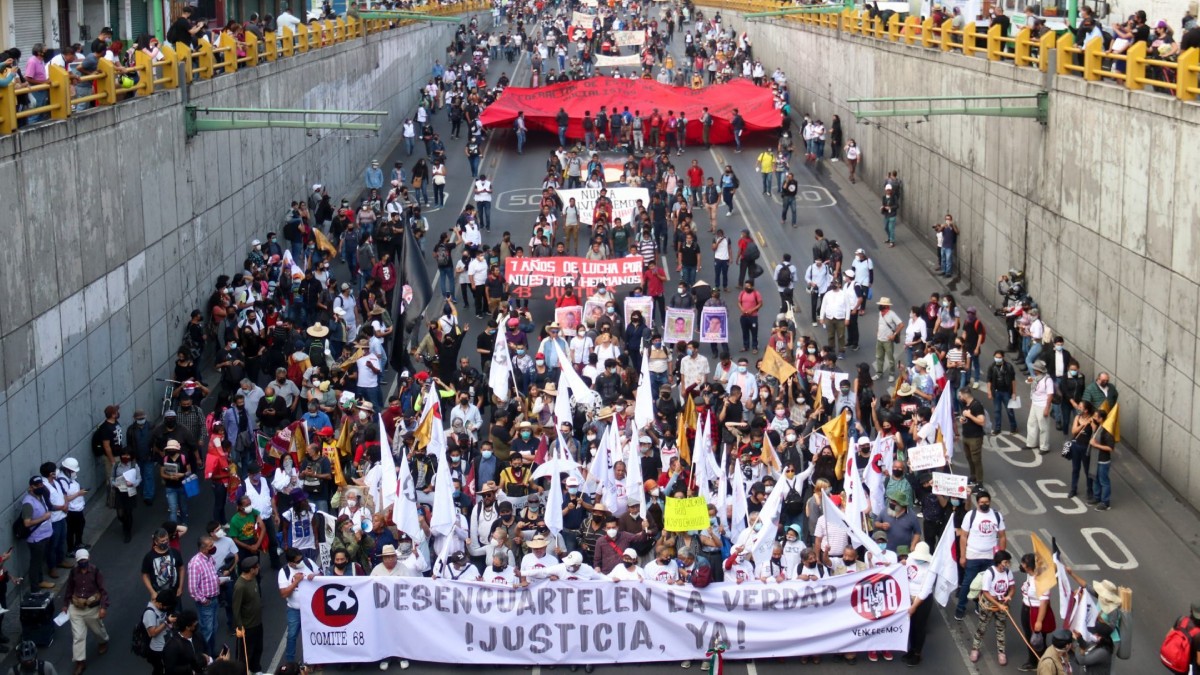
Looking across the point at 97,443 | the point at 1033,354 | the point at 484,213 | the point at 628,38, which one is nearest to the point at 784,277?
the point at 1033,354

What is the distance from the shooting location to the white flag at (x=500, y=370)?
934 inches

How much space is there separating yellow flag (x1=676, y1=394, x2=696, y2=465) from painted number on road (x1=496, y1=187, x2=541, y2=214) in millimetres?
18636

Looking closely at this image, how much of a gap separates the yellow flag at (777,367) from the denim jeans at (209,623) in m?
9.24

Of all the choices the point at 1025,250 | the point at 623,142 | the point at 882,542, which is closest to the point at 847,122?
the point at 623,142

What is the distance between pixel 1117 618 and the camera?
1463 cm

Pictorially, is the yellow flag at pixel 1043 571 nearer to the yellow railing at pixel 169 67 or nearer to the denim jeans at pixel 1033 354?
the denim jeans at pixel 1033 354

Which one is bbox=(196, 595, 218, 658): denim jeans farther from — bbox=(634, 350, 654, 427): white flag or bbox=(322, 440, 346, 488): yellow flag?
bbox=(634, 350, 654, 427): white flag

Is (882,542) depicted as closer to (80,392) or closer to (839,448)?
(839,448)

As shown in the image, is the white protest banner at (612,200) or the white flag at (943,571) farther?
the white protest banner at (612,200)

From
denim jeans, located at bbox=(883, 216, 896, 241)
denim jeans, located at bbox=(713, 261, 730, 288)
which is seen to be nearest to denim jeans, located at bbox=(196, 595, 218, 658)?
denim jeans, located at bbox=(713, 261, 730, 288)

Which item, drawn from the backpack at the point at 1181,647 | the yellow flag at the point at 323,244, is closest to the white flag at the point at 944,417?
the backpack at the point at 1181,647

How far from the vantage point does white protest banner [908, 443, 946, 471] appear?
18969mm

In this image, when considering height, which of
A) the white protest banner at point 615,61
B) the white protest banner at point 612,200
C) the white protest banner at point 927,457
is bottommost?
the white protest banner at point 927,457

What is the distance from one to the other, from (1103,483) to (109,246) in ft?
46.2
